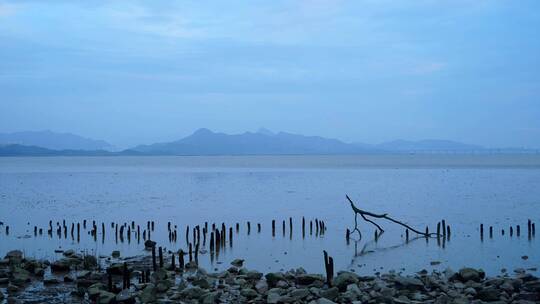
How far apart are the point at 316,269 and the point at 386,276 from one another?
4.06 meters

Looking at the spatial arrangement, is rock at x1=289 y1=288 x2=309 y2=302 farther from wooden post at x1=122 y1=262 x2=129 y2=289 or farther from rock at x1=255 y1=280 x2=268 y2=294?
wooden post at x1=122 y1=262 x2=129 y2=289

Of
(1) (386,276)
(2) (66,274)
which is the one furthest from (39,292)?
(1) (386,276)

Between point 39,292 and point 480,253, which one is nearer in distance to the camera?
point 39,292

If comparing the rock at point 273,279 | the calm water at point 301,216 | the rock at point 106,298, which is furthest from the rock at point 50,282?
the rock at point 273,279

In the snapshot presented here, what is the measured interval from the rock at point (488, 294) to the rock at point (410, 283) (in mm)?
1977

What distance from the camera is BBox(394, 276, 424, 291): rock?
64.6 ft

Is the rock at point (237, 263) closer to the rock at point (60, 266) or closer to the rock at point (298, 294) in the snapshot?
the rock at point (60, 266)

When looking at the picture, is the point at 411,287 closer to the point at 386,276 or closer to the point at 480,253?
the point at 386,276

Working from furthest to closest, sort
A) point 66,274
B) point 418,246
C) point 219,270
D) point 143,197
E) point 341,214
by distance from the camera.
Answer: point 143,197
point 341,214
point 418,246
point 219,270
point 66,274

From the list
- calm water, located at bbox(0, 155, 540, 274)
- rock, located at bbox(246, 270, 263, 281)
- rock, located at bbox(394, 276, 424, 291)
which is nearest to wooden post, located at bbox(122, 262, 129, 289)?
rock, located at bbox(246, 270, 263, 281)

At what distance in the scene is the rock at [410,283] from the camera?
19703mm

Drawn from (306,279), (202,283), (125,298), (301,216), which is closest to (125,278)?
(125,298)

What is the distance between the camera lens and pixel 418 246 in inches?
1264

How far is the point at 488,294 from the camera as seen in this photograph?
18.2 meters
